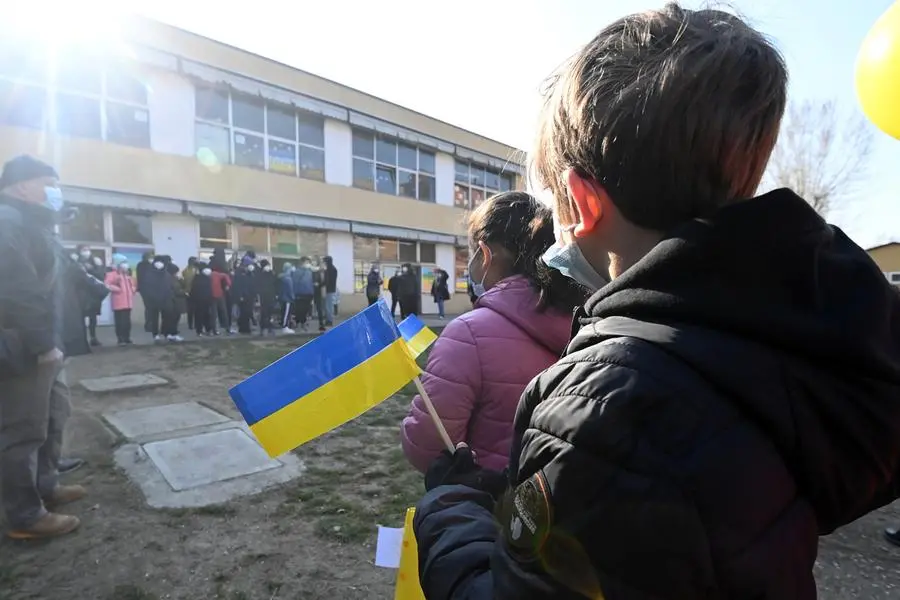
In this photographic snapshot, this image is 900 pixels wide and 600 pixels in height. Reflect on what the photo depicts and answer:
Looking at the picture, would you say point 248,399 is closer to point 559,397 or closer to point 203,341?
point 559,397

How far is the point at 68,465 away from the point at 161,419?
1142 mm

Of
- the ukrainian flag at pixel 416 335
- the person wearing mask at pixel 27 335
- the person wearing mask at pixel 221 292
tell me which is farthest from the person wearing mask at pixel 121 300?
the ukrainian flag at pixel 416 335

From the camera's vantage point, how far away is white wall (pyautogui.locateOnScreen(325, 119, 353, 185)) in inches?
711

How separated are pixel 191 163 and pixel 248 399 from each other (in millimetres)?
15084

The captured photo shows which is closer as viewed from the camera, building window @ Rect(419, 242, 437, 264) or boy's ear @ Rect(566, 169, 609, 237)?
boy's ear @ Rect(566, 169, 609, 237)

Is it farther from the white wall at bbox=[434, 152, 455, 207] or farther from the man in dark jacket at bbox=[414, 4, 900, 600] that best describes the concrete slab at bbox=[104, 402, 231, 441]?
the white wall at bbox=[434, 152, 455, 207]

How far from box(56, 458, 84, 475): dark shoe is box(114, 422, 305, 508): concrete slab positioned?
0.24m

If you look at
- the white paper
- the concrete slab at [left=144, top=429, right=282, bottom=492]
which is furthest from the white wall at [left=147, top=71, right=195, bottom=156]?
the white paper

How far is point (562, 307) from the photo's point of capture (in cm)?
171

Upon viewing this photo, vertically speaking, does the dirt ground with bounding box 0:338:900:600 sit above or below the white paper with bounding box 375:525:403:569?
below

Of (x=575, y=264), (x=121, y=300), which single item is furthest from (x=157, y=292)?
(x=575, y=264)

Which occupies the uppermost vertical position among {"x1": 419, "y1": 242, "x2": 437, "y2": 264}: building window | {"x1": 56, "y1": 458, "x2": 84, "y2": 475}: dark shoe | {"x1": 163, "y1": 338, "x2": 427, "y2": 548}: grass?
{"x1": 419, "y1": 242, "x2": 437, "y2": 264}: building window

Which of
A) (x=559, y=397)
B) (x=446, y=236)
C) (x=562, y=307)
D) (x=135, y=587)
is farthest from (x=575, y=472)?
(x=446, y=236)

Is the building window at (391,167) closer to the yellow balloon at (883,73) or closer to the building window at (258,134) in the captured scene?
the building window at (258,134)
